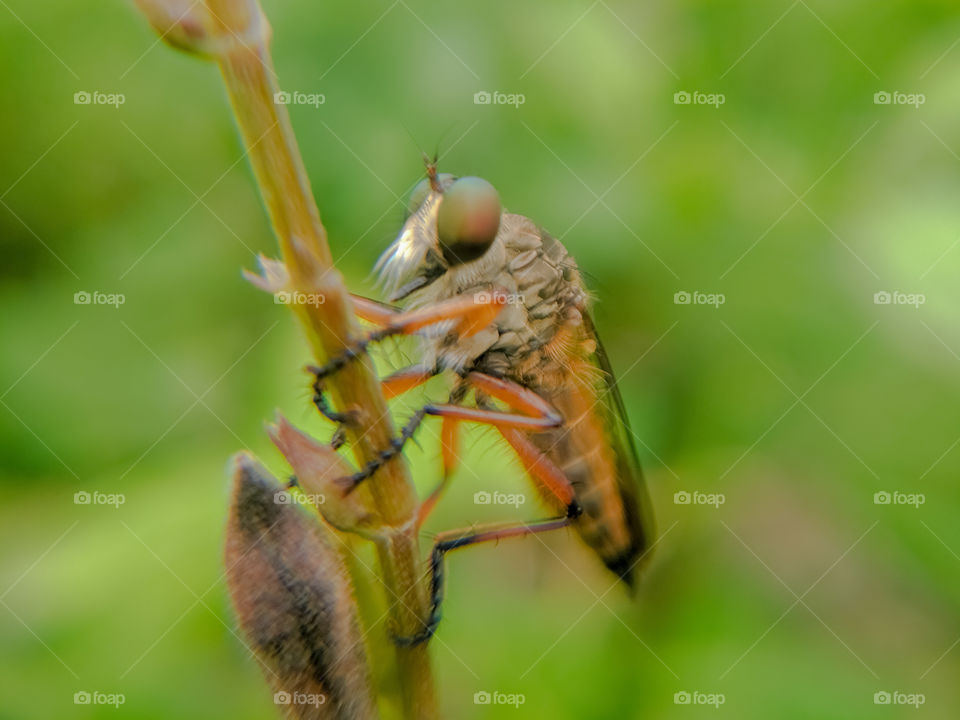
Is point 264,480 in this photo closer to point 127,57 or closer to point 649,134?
point 649,134

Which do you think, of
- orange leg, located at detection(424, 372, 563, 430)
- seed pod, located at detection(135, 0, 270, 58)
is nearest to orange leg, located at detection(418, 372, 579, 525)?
orange leg, located at detection(424, 372, 563, 430)

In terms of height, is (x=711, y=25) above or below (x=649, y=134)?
above

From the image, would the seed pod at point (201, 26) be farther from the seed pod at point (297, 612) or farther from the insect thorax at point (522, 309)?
the insect thorax at point (522, 309)

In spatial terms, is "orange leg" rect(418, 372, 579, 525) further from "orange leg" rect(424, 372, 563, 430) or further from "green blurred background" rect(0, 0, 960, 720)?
"green blurred background" rect(0, 0, 960, 720)

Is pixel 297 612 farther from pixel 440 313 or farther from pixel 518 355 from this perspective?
pixel 518 355

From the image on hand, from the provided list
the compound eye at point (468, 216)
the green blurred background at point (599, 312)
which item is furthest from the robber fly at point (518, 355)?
the green blurred background at point (599, 312)

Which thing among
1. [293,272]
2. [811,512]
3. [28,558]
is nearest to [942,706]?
[811,512]

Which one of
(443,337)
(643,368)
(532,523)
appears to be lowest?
(532,523)

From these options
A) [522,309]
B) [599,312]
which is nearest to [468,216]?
[522,309]
